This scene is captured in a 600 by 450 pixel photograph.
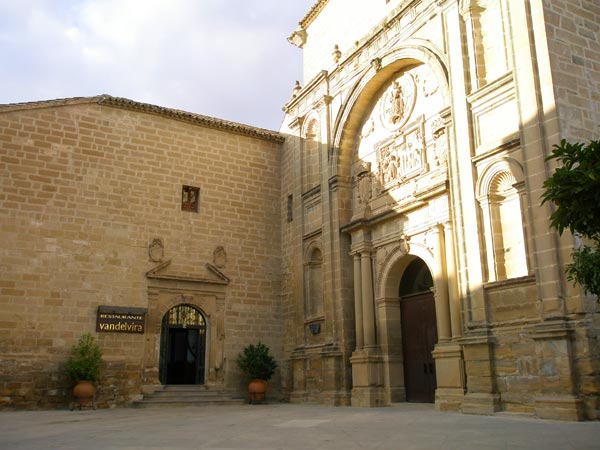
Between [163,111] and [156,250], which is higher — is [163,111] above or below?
above

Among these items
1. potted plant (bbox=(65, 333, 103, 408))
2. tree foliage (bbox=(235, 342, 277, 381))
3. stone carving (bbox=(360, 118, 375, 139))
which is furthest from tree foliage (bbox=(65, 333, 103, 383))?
stone carving (bbox=(360, 118, 375, 139))

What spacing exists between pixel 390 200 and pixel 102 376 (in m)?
7.92

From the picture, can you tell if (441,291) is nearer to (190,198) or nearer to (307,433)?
(307,433)

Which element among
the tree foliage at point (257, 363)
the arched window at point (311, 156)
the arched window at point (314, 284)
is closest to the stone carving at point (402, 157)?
the arched window at point (311, 156)

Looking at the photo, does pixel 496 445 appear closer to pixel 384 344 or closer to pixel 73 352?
pixel 384 344

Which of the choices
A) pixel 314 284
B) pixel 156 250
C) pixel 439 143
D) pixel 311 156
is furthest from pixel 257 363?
pixel 439 143

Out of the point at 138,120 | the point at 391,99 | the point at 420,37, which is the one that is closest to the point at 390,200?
the point at 391,99

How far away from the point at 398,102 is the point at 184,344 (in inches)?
328

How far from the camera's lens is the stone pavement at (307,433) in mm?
6773

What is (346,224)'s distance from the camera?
15383 millimetres

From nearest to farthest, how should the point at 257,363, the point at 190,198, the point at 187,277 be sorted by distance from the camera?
the point at 257,363, the point at 187,277, the point at 190,198

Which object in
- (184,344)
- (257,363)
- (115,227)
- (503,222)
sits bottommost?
(257,363)

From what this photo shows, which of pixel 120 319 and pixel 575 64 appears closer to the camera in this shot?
pixel 575 64

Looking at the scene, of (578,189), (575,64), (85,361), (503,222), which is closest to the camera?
(578,189)
